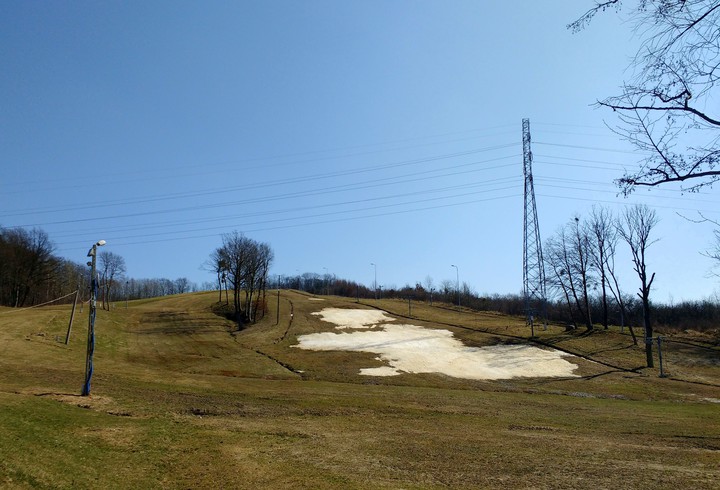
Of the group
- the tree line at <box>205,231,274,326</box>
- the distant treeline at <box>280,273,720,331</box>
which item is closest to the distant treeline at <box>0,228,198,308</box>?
the tree line at <box>205,231,274,326</box>

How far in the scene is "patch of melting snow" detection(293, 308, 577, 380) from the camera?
4134cm

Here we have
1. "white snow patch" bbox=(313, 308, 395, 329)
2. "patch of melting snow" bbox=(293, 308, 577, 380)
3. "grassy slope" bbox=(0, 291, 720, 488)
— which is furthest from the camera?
"white snow patch" bbox=(313, 308, 395, 329)

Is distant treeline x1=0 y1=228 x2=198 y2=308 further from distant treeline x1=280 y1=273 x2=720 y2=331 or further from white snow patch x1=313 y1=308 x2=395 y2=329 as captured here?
distant treeline x1=280 y1=273 x2=720 y2=331

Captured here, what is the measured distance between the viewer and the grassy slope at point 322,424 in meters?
10.6

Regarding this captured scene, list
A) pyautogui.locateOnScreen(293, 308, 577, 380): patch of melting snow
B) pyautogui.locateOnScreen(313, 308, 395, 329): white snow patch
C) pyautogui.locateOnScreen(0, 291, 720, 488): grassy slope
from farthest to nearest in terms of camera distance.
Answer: pyautogui.locateOnScreen(313, 308, 395, 329): white snow patch
pyautogui.locateOnScreen(293, 308, 577, 380): patch of melting snow
pyautogui.locateOnScreen(0, 291, 720, 488): grassy slope

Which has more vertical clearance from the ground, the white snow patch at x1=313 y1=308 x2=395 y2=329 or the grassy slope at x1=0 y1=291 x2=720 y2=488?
the white snow patch at x1=313 y1=308 x2=395 y2=329

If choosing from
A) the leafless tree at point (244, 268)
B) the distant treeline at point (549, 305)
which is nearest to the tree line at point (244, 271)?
the leafless tree at point (244, 268)

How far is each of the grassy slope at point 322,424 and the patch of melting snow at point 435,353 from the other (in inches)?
104

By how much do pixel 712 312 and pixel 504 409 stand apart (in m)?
86.7

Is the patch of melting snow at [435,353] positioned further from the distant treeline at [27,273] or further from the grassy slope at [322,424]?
the distant treeline at [27,273]

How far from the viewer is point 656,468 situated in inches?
469

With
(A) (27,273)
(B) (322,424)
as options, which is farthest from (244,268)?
(B) (322,424)

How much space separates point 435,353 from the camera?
48.8m

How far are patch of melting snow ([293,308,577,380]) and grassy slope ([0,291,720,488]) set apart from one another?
2.65 metres
